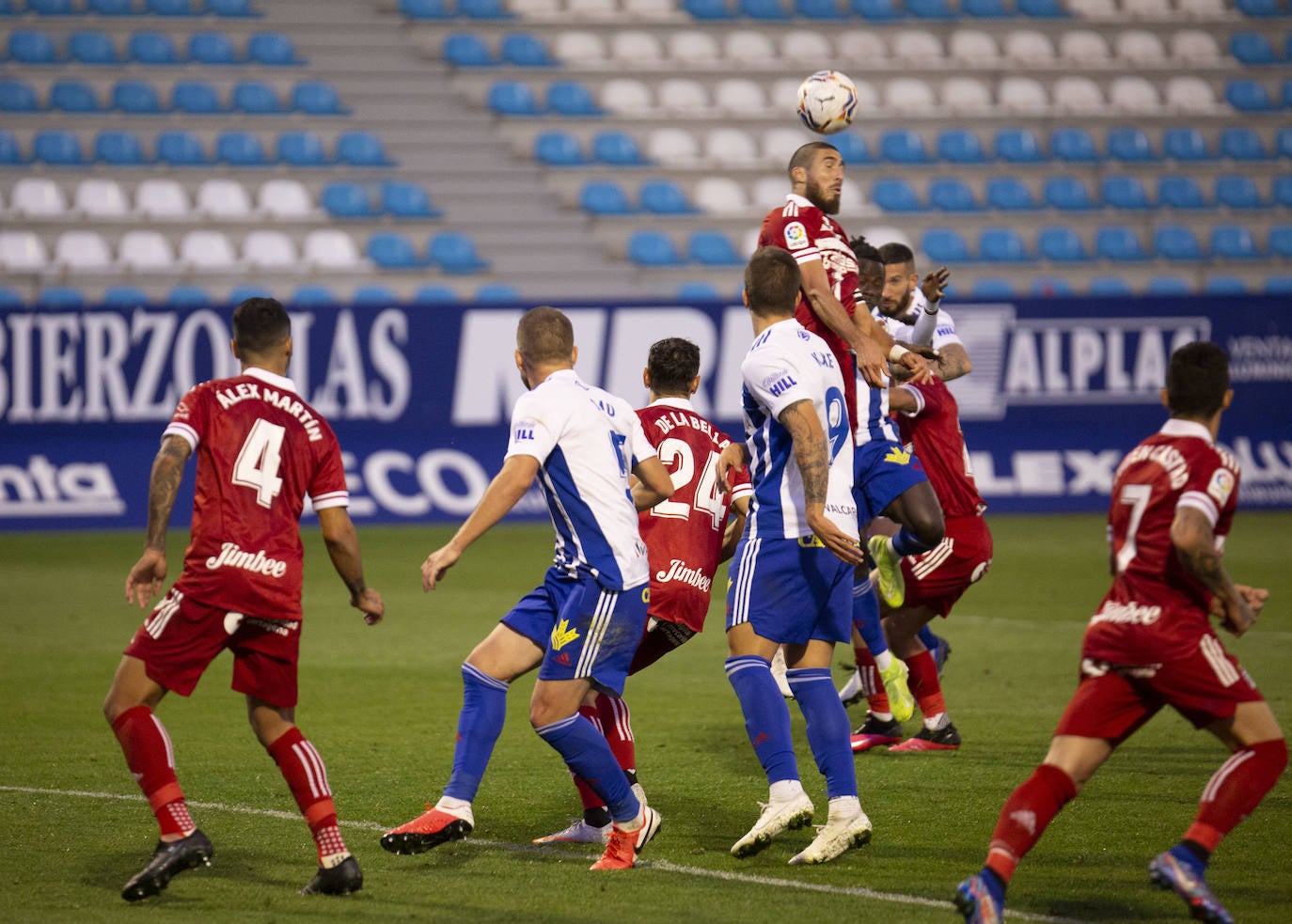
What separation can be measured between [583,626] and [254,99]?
18.9m

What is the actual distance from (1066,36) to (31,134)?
15.8m

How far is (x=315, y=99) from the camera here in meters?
23.3

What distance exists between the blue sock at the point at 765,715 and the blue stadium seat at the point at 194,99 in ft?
62.0

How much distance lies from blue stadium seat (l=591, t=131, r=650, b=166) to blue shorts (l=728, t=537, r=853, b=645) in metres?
18.3

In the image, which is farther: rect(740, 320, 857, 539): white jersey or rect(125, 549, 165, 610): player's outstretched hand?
rect(740, 320, 857, 539): white jersey

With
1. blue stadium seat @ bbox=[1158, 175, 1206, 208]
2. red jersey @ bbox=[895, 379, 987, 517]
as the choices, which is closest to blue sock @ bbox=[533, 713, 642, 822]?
red jersey @ bbox=[895, 379, 987, 517]

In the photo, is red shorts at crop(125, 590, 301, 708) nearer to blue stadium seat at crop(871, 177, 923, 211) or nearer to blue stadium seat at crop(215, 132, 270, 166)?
blue stadium seat at crop(215, 132, 270, 166)

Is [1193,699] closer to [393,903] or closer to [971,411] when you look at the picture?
[393,903]

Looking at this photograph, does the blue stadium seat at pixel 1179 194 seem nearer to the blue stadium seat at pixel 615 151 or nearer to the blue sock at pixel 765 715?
the blue stadium seat at pixel 615 151

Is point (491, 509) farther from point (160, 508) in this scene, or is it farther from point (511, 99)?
point (511, 99)

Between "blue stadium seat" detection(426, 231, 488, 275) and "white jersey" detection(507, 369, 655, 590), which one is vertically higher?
"white jersey" detection(507, 369, 655, 590)

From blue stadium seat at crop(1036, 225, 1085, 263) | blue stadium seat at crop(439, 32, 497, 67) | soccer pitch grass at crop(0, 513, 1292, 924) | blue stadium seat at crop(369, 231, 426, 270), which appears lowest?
Answer: soccer pitch grass at crop(0, 513, 1292, 924)

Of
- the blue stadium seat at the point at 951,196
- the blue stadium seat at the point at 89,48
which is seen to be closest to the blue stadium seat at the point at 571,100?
the blue stadium seat at the point at 951,196

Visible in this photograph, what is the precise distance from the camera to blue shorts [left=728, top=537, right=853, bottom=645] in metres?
5.99
